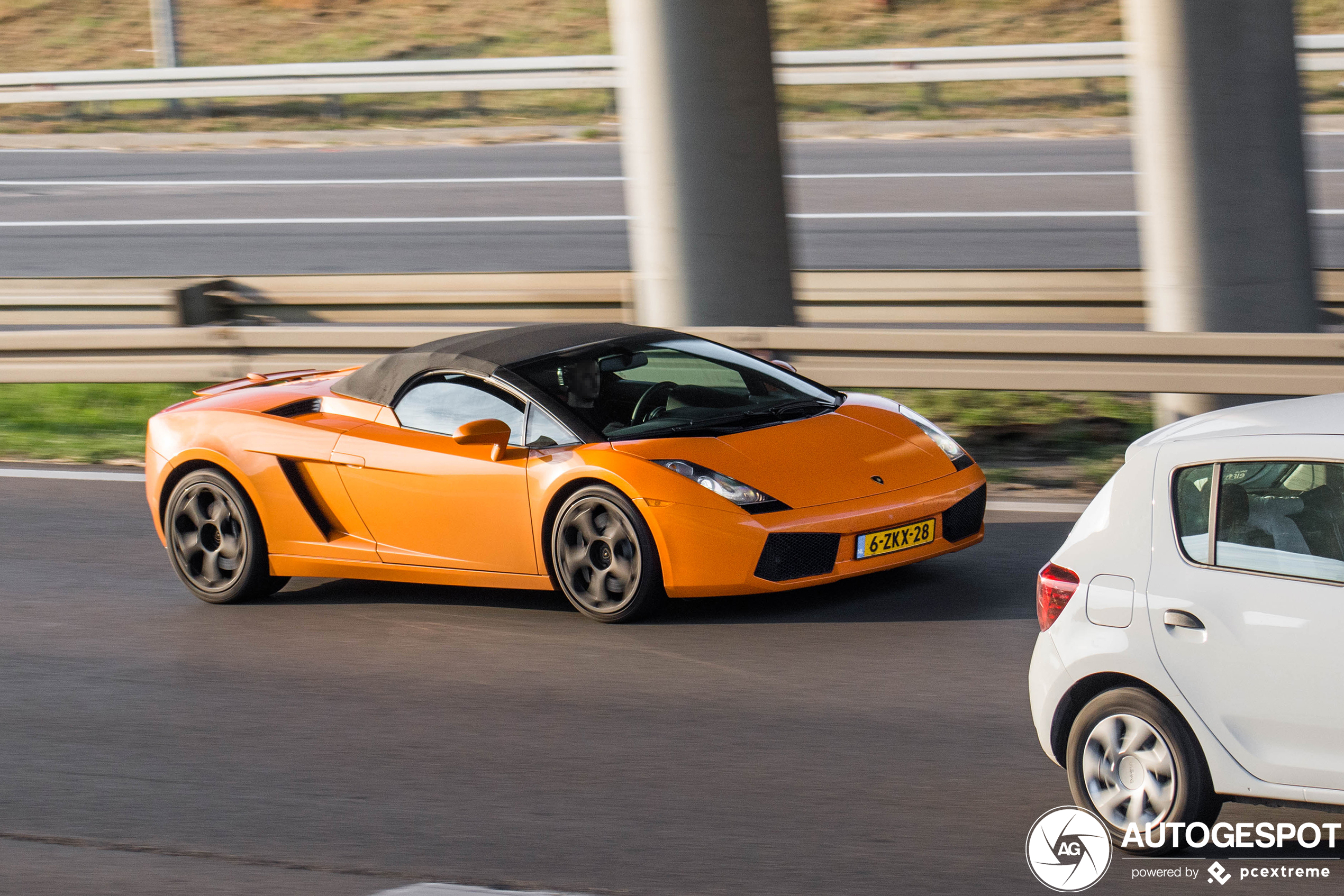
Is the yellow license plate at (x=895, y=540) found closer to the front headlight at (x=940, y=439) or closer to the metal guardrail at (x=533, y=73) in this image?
the front headlight at (x=940, y=439)

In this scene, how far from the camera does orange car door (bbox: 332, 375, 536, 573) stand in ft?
25.4

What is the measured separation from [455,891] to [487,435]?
3.15 metres

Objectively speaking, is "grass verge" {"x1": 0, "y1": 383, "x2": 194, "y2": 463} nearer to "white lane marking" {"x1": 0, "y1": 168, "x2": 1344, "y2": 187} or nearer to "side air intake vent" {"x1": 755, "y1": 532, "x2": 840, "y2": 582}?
"side air intake vent" {"x1": 755, "y1": 532, "x2": 840, "y2": 582}

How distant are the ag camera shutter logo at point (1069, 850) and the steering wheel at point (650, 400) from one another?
10.7ft

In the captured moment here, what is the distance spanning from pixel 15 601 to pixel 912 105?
60.0 ft

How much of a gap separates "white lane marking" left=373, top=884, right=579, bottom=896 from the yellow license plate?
2.85 metres

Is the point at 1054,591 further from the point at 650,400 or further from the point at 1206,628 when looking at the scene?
the point at 650,400

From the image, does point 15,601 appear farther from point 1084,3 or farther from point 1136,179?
point 1084,3

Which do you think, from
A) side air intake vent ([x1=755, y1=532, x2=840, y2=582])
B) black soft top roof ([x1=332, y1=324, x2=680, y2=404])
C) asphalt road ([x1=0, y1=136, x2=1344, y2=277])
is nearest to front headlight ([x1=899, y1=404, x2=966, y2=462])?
side air intake vent ([x1=755, y1=532, x2=840, y2=582])

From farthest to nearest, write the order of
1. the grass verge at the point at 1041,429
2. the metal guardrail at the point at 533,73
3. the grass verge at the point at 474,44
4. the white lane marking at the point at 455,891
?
the grass verge at the point at 474,44
the metal guardrail at the point at 533,73
the grass verge at the point at 1041,429
the white lane marking at the point at 455,891

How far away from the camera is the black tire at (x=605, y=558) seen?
7.39 m

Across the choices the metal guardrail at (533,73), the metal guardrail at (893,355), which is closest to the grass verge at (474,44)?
the metal guardrail at (533,73)

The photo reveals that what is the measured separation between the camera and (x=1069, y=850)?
16.0ft

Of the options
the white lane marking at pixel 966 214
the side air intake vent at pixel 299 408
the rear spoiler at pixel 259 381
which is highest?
the white lane marking at pixel 966 214
